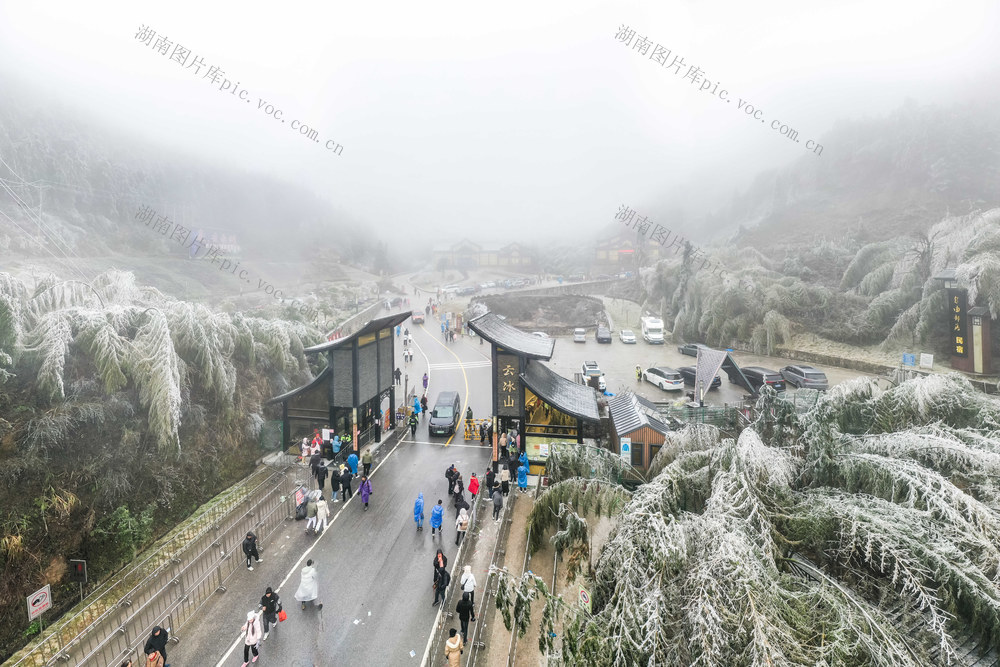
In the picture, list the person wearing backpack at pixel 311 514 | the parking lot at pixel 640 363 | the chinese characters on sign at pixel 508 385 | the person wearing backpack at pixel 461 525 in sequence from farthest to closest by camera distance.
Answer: the parking lot at pixel 640 363 → the chinese characters on sign at pixel 508 385 → the person wearing backpack at pixel 311 514 → the person wearing backpack at pixel 461 525

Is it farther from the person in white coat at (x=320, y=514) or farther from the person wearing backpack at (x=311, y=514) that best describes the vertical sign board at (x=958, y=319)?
the person wearing backpack at (x=311, y=514)

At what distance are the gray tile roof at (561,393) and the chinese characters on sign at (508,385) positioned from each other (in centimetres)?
47

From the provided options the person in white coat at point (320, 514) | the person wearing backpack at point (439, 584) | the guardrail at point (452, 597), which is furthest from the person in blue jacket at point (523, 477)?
the person in white coat at point (320, 514)

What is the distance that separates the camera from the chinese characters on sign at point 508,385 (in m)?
16.7

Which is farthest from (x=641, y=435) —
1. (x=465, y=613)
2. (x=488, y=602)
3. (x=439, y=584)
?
(x=465, y=613)

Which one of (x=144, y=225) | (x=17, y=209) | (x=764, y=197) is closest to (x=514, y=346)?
(x=17, y=209)

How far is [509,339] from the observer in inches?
682

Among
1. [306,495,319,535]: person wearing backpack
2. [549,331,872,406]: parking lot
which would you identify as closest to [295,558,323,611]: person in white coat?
[306,495,319,535]: person wearing backpack

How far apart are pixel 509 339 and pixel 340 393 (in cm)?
673

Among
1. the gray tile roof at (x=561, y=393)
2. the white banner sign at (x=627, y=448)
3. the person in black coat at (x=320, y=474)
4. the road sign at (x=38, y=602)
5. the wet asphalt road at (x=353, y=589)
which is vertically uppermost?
the gray tile roof at (x=561, y=393)

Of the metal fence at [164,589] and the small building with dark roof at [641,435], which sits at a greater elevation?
the small building with dark roof at [641,435]

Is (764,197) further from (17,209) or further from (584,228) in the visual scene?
(17,209)

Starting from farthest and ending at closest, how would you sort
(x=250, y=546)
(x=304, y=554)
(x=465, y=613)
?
(x=304, y=554) < (x=250, y=546) < (x=465, y=613)

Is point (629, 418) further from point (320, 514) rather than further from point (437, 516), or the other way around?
point (320, 514)
